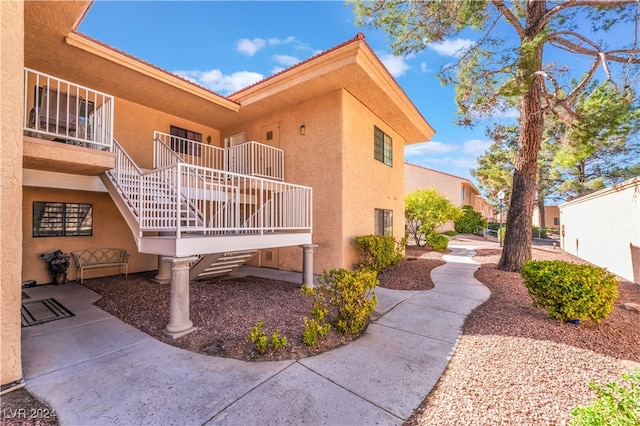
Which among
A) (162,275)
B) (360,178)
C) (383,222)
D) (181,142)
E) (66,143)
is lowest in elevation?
(162,275)

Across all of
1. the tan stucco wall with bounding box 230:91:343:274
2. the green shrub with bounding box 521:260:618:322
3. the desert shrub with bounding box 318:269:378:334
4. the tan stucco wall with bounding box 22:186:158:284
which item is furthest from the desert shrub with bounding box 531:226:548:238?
the tan stucco wall with bounding box 22:186:158:284

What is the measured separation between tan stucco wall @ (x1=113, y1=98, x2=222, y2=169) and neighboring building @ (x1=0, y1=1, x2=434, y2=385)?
42 mm

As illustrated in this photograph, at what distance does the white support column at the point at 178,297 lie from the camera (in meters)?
4.29

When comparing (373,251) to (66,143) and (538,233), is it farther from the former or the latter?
(538,233)

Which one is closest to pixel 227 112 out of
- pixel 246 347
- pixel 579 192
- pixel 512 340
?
pixel 246 347

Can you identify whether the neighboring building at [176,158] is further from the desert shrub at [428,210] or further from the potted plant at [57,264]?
the desert shrub at [428,210]

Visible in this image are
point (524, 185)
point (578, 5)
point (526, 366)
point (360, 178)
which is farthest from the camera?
point (360, 178)

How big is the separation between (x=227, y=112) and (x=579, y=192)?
94.9ft

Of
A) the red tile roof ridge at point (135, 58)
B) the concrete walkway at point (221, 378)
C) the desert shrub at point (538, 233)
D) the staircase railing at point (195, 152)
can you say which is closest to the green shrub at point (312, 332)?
the concrete walkway at point (221, 378)

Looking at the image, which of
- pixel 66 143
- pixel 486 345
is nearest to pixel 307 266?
pixel 486 345

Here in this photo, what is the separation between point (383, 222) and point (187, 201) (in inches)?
302

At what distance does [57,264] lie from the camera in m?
7.38

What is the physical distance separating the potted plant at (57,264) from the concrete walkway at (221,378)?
345cm

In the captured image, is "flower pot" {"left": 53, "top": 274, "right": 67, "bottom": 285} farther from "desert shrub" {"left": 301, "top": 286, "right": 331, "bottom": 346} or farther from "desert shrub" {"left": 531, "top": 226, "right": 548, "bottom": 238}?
"desert shrub" {"left": 531, "top": 226, "right": 548, "bottom": 238}
